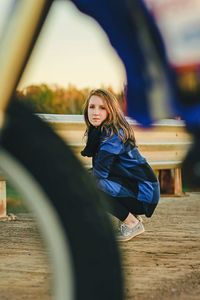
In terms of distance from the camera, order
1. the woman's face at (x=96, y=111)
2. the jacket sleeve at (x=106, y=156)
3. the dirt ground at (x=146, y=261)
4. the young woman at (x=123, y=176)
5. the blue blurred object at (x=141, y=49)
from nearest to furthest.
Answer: the blue blurred object at (x=141, y=49) < the dirt ground at (x=146, y=261) < the woman's face at (x=96, y=111) < the young woman at (x=123, y=176) < the jacket sleeve at (x=106, y=156)

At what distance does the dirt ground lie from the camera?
8.60 feet

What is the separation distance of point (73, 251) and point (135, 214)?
3088mm

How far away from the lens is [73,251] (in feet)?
3.65

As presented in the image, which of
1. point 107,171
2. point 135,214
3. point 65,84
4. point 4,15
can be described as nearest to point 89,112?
point 107,171

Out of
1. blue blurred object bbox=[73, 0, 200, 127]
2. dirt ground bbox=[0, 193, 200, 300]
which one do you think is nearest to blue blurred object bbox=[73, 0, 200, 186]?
blue blurred object bbox=[73, 0, 200, 127]

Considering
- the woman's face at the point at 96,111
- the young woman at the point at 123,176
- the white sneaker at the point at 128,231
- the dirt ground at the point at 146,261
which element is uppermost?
the woman's face at the point at 96,111

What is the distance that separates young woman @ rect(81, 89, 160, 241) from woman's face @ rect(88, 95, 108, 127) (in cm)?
10

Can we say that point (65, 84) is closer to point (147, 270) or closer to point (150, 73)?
point (150, 73)

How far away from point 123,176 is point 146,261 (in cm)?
86

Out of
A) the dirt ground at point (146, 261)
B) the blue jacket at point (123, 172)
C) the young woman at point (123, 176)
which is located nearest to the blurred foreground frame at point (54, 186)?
the dirt ground at point (146, 261)

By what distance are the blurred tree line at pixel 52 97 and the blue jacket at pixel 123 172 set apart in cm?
63

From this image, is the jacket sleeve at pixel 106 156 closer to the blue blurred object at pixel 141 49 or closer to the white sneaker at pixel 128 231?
the white sneaker at pixel 128 231

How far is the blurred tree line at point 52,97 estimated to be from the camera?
1.41 meters

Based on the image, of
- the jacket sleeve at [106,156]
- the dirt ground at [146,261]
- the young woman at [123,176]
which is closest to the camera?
the dirt ground at [146,261]
